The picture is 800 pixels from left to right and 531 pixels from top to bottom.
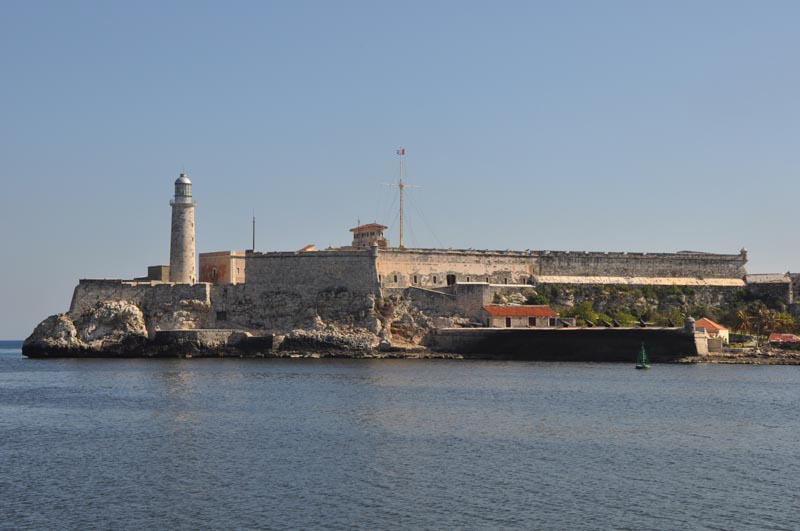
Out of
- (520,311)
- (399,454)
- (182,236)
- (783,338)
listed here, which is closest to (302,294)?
(182,236)

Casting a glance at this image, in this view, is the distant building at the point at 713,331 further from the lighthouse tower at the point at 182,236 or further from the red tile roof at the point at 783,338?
the lighthouse tower at the point at 182,236

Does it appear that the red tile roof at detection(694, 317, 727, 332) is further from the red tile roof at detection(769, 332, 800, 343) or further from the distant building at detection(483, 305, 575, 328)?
the distant building at detection(483, 305, 575, 328)

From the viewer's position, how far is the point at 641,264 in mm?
67188

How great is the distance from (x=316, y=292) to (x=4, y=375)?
56.7ft

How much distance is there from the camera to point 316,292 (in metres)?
58.0

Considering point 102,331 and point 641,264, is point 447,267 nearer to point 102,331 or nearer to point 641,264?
point 641,264

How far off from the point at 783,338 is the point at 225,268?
31.1 meters

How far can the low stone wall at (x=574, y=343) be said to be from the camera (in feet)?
171

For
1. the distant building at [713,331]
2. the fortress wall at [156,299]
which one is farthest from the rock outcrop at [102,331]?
the distant building at [713,331]

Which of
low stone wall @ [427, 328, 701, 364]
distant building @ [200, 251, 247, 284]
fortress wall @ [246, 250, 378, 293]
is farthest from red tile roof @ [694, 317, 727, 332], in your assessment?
distant building @ [200, 251, 247, 284]

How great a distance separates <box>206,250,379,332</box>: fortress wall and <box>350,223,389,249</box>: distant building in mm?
6485

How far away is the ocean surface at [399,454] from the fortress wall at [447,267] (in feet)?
65.0

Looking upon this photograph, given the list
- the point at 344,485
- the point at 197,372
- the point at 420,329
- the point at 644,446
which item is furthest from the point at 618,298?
the point at 344,485

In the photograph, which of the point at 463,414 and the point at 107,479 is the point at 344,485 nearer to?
the point at 107,479
